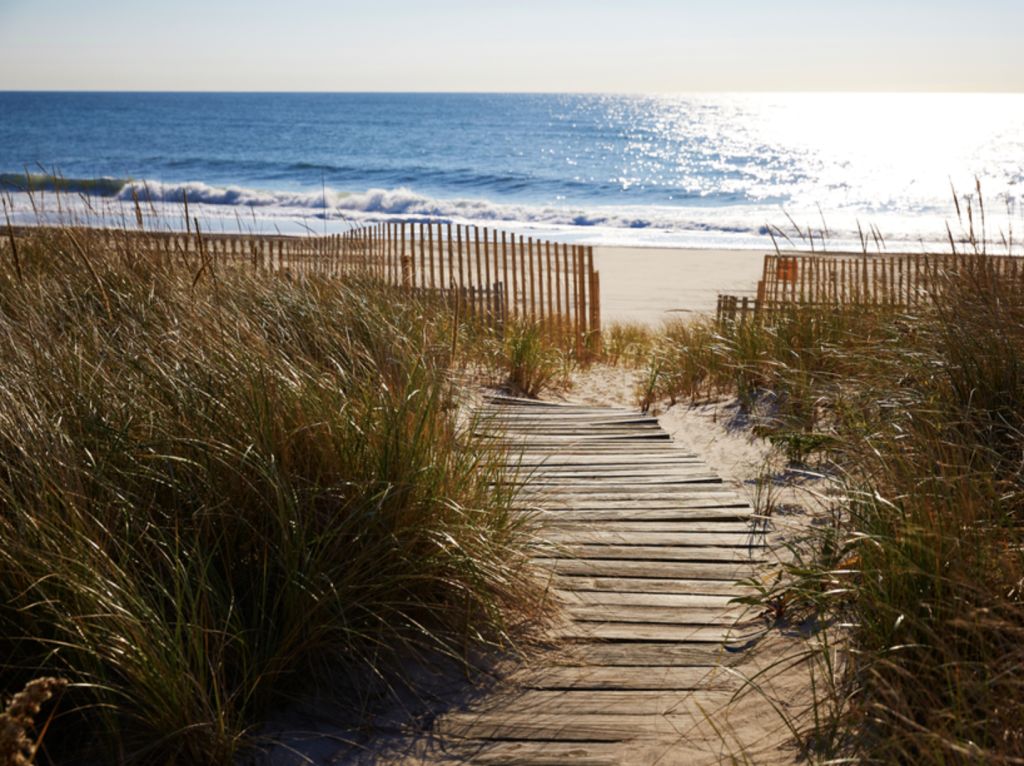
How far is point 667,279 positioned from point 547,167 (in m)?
27.1

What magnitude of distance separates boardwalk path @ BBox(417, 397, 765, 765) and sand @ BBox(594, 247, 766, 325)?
9455 millimetres

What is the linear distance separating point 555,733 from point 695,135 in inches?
2682

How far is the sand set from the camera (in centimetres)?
1674

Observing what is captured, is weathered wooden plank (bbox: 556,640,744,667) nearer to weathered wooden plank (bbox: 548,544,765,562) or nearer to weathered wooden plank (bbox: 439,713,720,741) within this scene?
weathered wooden plank (bbox: 439,713,720,741)

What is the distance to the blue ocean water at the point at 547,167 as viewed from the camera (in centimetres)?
3167

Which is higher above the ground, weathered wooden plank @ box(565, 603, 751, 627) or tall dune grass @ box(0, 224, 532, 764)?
tall dune grass @ box(0, 224, 532, 764)

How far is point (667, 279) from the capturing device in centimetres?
2038

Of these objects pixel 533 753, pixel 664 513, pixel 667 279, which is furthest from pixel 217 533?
pixel 667 279

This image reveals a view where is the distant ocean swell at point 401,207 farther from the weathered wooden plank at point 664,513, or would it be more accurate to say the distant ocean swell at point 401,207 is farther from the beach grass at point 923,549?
the weathered wooden plank at point 664,513

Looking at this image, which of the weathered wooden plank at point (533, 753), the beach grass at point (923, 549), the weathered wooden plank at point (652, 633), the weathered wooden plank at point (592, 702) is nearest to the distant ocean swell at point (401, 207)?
the beach grass at point (923, 549)

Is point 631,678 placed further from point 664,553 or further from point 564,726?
point 664,553

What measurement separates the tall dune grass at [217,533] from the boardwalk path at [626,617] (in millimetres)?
295

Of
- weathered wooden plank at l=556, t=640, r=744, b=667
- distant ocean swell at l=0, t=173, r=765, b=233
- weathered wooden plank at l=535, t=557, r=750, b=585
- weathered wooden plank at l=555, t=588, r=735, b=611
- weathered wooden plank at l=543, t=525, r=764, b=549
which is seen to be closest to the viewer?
weathered wooden plank at l=556, t=640, r=744, b=667

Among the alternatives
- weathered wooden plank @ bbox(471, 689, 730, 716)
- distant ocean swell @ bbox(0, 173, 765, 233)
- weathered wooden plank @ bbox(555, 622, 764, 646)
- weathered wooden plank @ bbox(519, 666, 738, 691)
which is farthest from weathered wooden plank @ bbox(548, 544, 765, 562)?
distant ocean swell @ bbox(0, 173, 765, 233)
